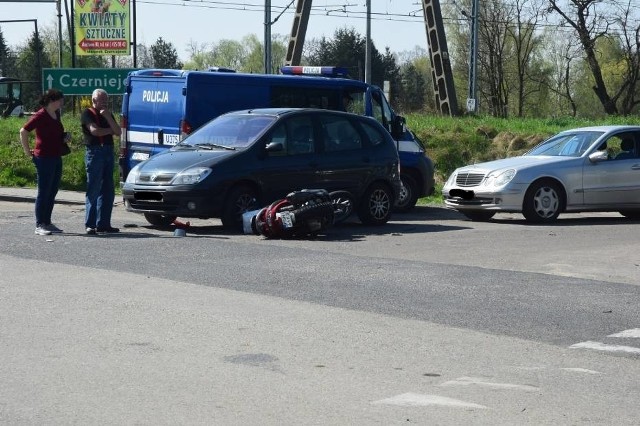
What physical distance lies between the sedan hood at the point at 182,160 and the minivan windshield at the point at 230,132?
0.32m

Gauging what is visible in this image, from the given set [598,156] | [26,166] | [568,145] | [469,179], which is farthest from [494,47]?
[469,179]

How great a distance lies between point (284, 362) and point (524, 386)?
154cm

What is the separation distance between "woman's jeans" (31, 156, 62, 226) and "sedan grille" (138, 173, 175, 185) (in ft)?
4.09

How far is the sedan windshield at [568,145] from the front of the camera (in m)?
20.0

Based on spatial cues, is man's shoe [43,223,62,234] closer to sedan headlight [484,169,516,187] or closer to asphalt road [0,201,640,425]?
asphalt road [0,201,640,425]

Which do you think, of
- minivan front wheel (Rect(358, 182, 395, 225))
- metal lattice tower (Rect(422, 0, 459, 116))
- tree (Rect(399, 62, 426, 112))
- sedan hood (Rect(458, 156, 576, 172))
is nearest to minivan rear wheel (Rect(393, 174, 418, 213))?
sedan hood (Rect(458, 156, 576, 172))

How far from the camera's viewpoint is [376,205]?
18.2m

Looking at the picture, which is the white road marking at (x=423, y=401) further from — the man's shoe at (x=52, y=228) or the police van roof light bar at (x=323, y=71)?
the police van roof light bar at (x=323, y=71)

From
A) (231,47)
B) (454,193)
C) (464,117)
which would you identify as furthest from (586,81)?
(454,193)

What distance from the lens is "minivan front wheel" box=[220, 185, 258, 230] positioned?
54.3ft

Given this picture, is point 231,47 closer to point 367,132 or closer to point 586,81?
point 586,81

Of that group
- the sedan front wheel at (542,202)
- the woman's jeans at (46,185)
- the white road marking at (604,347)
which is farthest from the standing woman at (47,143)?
the white road marking at (604,347)

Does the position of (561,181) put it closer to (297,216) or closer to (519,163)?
(519,163)

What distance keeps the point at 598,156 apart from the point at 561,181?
78cm
